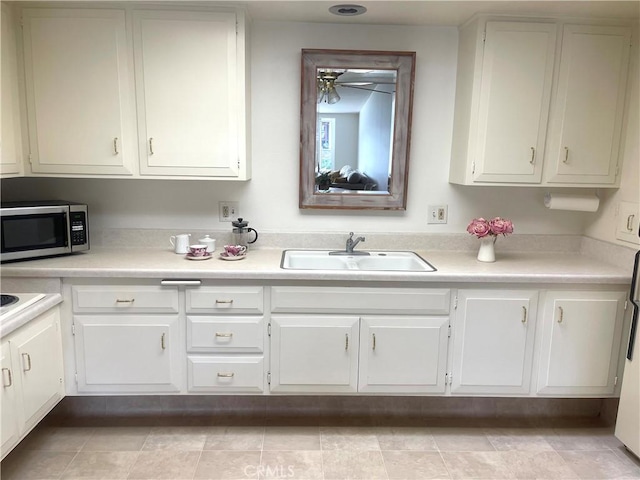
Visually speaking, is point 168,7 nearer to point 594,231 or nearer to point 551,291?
point 551,291

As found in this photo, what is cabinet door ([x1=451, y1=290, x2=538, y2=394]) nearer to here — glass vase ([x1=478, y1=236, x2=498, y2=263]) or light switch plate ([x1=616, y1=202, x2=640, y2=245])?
glass vase ([x1=478, y1=236, x2=498, y2=263])

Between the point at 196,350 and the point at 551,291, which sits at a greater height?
the point at 551,291

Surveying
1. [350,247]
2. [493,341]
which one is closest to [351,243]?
[350,247]

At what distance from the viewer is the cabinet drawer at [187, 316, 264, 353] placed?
7.34ft

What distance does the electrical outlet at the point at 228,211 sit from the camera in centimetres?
266

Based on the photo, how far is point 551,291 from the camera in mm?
2268

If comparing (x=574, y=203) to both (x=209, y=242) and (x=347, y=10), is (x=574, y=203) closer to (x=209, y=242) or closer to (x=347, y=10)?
(x=347, y=10)

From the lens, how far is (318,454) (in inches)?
86.6

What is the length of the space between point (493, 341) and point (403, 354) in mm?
441

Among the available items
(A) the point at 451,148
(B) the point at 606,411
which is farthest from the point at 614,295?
(A) the point at 451,148

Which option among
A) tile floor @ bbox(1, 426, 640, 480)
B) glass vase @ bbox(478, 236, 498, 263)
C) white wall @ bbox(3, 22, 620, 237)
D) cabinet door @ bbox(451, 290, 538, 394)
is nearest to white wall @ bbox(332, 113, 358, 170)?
white wall @ bbox(3, 22, 620, 237)

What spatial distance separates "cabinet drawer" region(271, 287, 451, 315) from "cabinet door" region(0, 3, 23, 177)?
1.34m

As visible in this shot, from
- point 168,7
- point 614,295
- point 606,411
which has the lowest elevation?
point 606,411

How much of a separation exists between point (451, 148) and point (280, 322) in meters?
1.35
